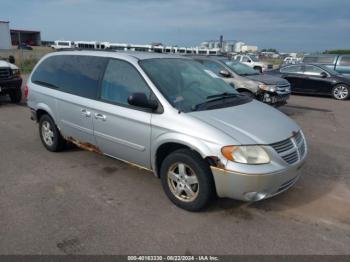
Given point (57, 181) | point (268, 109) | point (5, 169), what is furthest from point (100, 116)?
point (268, 109)

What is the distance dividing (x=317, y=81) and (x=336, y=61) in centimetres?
415

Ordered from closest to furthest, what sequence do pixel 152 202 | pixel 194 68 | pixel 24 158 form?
1. pixel 152 202
2. pixel 194 68
3. pixel 24 158

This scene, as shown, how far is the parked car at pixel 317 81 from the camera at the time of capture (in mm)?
12953

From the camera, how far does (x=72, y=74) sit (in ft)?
15.8

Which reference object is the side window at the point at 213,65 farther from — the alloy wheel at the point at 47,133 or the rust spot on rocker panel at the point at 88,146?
the rust spot on rocker panel at the point at 88,146

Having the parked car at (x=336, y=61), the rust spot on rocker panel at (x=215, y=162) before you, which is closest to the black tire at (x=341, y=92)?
the parked car at (x=336, y=61)

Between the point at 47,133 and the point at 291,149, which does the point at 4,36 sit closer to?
the point at 47,133

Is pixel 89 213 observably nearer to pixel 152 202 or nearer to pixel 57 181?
pixel 152 202

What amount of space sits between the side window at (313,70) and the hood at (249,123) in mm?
10680

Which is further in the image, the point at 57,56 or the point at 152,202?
the point at 57,56

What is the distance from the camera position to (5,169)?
478 centimetres

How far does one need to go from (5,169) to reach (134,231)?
8.79 ft

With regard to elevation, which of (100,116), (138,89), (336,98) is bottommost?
(336,98)

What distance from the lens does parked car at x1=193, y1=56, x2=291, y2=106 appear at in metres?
8.91
